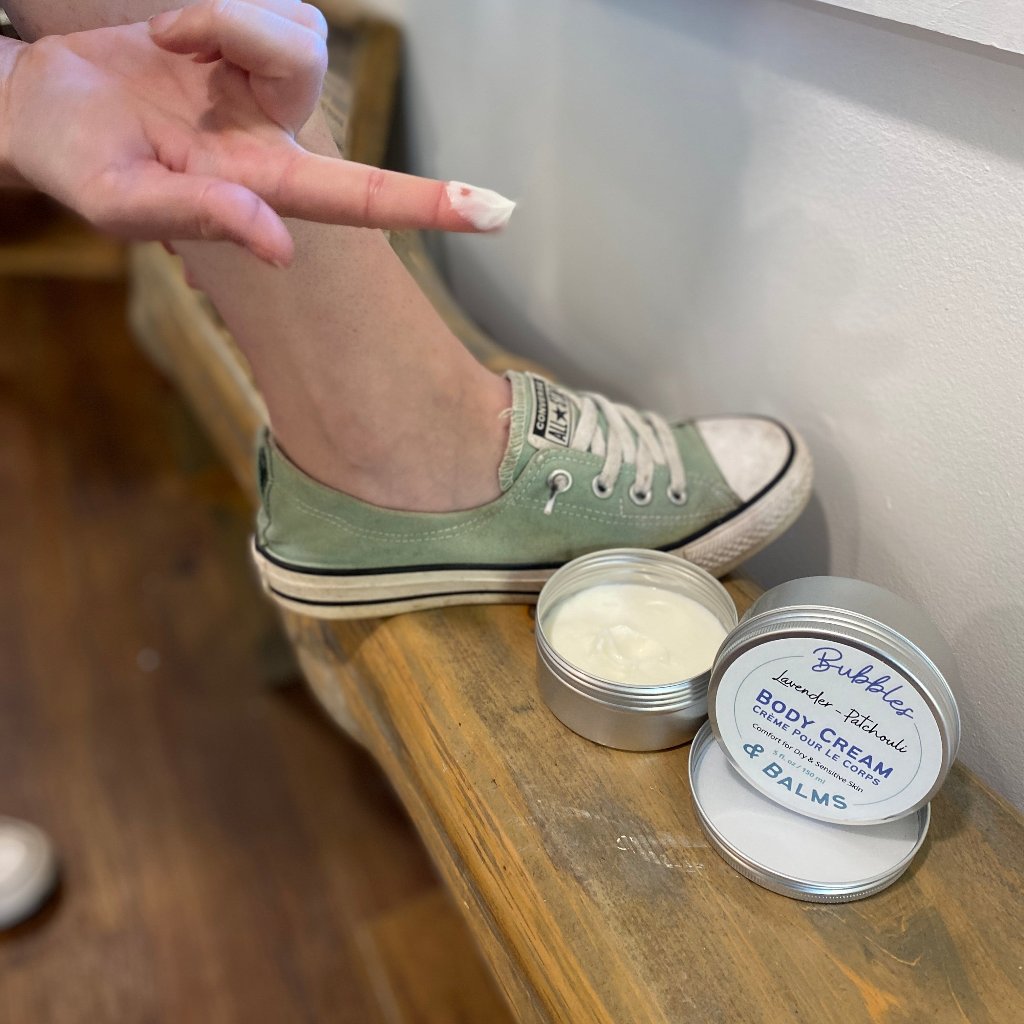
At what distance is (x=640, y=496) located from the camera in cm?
58

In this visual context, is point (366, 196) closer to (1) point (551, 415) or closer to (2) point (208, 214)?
(2) point (208, 214)

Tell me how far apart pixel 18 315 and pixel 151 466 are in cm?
54

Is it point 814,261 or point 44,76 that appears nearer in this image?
point 44,76

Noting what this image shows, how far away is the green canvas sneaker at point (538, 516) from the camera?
563 mm

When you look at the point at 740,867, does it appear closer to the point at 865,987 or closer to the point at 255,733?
the point at 865,987

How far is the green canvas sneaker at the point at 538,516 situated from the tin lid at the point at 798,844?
0.16 m

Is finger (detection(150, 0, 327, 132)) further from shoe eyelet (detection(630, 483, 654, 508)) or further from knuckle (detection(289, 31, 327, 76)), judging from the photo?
shoe eyelet (detection(630, 483, 654, 508))

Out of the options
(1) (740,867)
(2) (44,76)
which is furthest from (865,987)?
(2) (44,76)

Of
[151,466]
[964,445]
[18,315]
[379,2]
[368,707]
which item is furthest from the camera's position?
[18,315]

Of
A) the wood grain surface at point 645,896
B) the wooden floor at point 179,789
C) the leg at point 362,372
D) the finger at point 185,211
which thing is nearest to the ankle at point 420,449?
the leg at point 362,372

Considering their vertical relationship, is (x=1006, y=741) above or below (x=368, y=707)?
above

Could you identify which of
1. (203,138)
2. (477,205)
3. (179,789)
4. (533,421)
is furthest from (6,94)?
(179,789)

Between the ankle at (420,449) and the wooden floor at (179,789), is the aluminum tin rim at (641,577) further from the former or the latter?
the wooden floor at (179,789)

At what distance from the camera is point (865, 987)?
405mm
